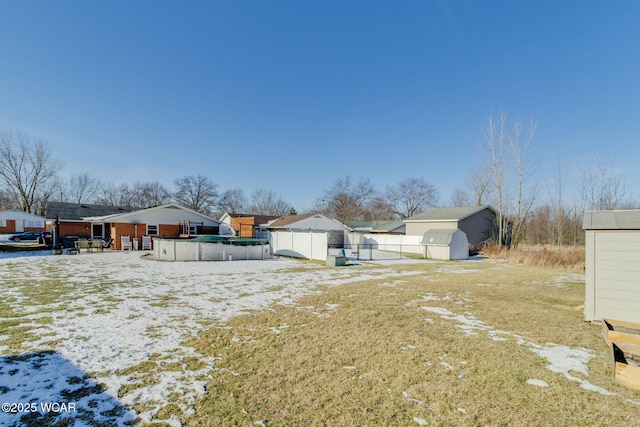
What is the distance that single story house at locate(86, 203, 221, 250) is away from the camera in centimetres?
2336

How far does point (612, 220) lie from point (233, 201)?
222ft

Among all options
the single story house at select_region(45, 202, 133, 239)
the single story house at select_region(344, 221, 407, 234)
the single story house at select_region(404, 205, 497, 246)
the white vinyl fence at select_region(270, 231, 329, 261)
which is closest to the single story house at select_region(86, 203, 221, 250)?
the single story house at select_region(45, 202, 133, 239)

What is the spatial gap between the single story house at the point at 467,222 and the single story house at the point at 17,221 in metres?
51.0

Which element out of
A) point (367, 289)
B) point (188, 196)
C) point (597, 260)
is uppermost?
point (188, 196)

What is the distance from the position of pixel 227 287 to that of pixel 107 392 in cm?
653

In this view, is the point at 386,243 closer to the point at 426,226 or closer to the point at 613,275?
the point at 426,226

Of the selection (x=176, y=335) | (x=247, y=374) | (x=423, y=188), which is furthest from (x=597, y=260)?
(x=423, y=188)

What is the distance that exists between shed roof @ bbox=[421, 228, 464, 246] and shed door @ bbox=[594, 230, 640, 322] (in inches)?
595

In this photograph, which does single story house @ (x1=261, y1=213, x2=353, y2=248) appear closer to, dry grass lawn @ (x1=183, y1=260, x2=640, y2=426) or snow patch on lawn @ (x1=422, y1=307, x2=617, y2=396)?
dry grass lawn @ (x1=183, y1=260, x2=640, y2=426)

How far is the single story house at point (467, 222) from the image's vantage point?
2751 cm

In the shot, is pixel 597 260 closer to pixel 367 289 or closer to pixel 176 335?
pixel 367 289

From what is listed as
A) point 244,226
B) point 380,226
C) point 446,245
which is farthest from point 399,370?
point 380,226

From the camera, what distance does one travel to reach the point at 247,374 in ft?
13.0

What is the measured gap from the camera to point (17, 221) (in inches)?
1649
